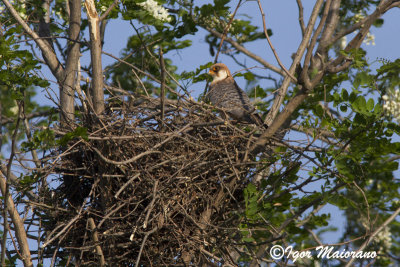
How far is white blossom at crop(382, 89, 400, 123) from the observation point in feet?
17.3

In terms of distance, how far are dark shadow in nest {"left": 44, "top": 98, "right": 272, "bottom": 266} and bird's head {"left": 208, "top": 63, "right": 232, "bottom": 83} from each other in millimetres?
2629

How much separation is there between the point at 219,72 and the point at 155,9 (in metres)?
2.07

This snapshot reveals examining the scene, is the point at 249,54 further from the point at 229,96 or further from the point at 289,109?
the point at 289,109

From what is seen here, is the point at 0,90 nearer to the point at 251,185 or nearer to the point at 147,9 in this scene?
the point at 147,9

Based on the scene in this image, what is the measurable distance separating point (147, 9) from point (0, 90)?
2.38 m

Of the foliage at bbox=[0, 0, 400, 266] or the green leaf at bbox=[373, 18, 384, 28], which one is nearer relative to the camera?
the foliage at bbox=[0, 0, 400, 266]

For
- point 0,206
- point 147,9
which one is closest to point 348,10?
point 147,9

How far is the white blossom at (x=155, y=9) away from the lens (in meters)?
6.76

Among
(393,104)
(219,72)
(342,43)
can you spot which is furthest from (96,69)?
(342,43)

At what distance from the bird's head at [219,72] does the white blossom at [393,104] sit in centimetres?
349

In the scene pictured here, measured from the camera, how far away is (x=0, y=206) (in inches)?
223

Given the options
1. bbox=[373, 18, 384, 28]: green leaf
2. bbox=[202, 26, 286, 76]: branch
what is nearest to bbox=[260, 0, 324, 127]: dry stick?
bbox=[202, 26, 286, 76]: branch

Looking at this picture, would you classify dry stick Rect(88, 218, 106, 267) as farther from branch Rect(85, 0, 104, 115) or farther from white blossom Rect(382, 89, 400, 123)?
white blossom Rect(382, 89, 400, 123)

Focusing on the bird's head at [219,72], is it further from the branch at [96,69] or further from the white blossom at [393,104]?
the white blossom at [393,104]
